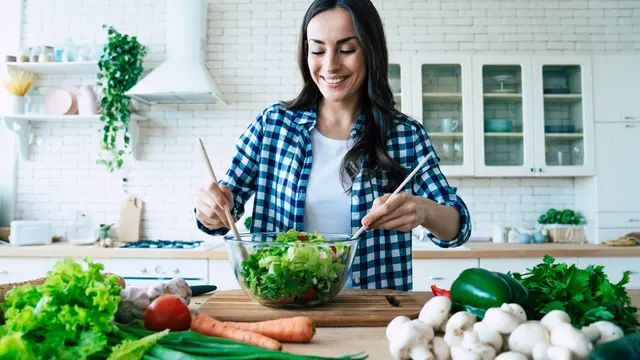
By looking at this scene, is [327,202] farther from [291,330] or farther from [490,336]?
[490,336]

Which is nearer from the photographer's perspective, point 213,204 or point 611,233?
point 213,204

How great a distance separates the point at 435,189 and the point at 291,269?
0.75 metres

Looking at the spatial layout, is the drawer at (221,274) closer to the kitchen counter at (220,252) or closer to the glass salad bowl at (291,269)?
the kitchen counter at (220,252)

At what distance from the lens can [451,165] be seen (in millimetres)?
3676

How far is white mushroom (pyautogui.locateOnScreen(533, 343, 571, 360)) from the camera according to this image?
2.63 ft

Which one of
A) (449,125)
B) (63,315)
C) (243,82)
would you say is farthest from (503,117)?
(63,315)

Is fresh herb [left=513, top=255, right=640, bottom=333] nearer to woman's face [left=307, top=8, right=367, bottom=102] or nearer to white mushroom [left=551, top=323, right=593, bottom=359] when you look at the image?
white mushroom [left=551, top=323, right=593, bottom=359]

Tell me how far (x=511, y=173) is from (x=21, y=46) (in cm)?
412

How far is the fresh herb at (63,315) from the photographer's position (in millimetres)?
819

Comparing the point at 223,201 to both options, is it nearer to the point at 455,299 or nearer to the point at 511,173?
the point at 455,299

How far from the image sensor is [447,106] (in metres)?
3.76

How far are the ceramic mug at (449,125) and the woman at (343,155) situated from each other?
196cm

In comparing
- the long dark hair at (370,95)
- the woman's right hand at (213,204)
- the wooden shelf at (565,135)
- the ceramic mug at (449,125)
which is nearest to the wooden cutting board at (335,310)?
the woman's right hand at (213,204)

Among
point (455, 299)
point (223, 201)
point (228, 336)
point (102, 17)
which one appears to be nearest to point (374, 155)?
point (223, 201)
